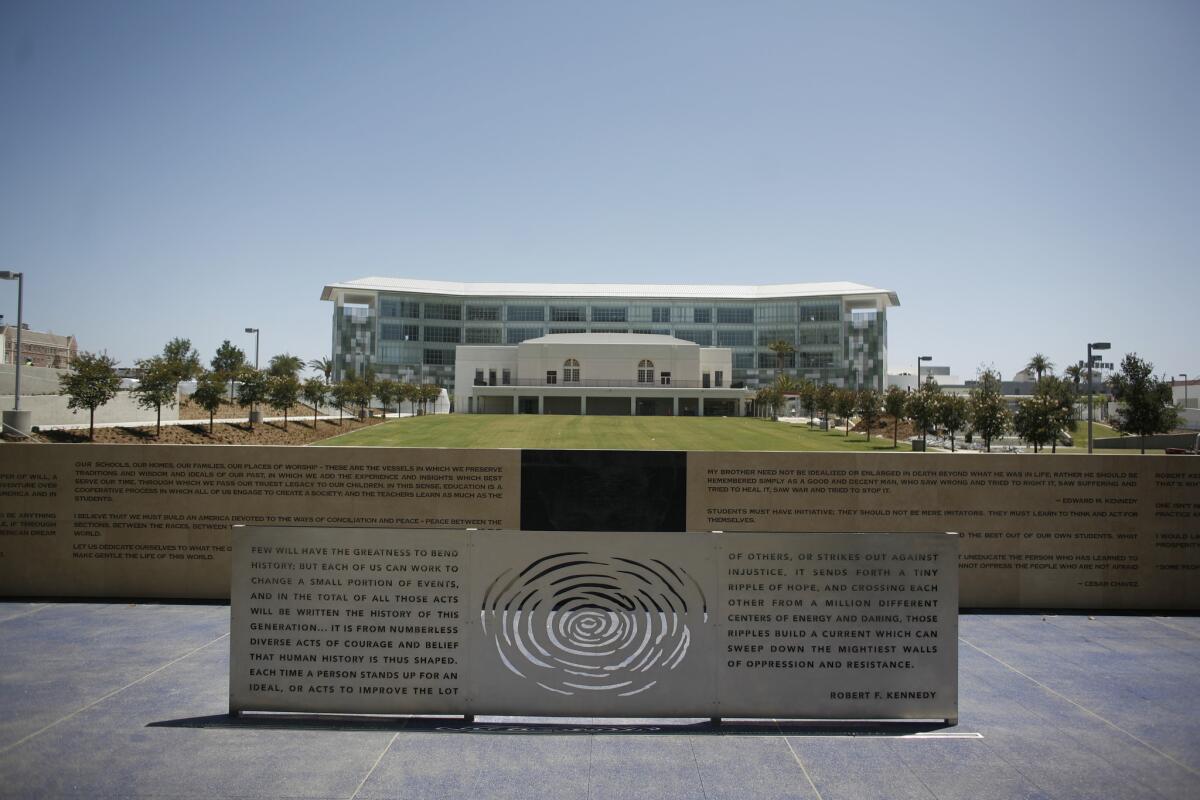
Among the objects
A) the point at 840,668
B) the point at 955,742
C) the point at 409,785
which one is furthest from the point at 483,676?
the point at 955,742

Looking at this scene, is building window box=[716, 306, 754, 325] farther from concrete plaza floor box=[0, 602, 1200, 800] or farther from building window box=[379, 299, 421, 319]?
concrete plaza floor box=[0, 602, 1200, 800]

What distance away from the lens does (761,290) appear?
411 feet

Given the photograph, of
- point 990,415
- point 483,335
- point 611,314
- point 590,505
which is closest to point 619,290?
point 611,314

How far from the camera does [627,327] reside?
395ft

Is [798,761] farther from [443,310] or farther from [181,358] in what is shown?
[443,310]

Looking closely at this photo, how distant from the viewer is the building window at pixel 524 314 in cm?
12102

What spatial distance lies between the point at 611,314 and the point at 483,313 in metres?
20.4

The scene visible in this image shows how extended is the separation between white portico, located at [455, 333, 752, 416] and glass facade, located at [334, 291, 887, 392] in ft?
85.4

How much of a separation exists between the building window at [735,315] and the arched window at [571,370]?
4045 cm

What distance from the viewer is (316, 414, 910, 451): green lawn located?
44500 millimetres

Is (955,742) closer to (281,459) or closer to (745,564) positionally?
(745,564)

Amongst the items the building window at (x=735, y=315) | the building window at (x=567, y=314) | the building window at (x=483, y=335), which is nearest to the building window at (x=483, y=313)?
the building window at (x=483, y=335)

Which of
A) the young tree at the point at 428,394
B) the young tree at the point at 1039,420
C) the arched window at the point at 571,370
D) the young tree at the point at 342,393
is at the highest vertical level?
the arched window at the point at 571,370

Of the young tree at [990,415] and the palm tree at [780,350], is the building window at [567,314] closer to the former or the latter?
the palm tree at [780,350]
